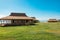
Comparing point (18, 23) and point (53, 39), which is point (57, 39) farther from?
point (18, 23)

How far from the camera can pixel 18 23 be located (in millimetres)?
46406

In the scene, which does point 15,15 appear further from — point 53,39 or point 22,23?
point 53,39

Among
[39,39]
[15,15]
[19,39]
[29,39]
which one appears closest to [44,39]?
[39,39]

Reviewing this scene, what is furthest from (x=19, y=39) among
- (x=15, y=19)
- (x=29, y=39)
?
(x=15, y=19)

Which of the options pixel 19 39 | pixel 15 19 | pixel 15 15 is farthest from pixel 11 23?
pixel 19 39

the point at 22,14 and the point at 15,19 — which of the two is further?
the point at 22,14

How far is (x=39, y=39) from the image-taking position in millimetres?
17109

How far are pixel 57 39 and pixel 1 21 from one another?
31311 mm

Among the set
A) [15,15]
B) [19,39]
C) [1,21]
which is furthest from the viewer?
[15,15]

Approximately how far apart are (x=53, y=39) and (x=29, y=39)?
10.1 feet

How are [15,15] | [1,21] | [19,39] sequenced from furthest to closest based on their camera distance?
1. [15,15]
2. [1,21]
3. [19,39]

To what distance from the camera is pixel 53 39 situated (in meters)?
17.1

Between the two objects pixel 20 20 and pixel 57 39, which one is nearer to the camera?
pixel 57 39

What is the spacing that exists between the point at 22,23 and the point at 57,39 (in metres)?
30.1
